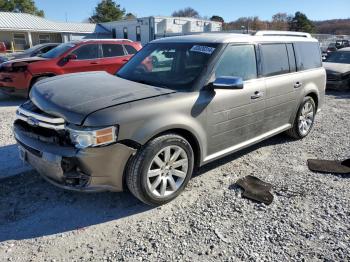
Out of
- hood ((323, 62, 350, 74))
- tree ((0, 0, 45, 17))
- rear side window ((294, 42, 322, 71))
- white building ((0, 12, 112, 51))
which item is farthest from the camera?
tree ((0, 0, 45, 17))

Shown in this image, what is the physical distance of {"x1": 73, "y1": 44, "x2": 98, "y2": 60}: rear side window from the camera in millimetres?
8914

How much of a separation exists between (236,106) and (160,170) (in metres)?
1.31

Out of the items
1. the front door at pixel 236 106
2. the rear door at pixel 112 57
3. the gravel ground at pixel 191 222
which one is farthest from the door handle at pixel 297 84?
the rear door at pixel 112 57

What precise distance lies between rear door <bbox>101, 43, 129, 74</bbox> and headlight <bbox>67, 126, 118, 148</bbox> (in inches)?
259

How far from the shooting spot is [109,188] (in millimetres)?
3143

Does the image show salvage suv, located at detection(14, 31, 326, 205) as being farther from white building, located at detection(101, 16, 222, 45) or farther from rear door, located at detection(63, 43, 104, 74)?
white building, located at detection(101, 16, 222, 45)

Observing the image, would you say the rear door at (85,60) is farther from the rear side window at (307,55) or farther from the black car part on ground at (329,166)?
the black car part on ground at (329,166)

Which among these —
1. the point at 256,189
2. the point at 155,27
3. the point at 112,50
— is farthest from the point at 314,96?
the point at 155,27

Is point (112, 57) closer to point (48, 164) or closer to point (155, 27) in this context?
point (48, 164)

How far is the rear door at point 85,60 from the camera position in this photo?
8664mm

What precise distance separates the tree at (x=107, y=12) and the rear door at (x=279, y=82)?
61.1 metres

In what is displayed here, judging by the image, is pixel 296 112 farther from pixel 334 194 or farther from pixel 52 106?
pixel 52 106

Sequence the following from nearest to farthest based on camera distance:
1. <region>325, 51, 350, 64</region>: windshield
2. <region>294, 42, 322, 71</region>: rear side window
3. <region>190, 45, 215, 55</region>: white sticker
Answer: <region>190, 45, 215, 55</region>: white sticker
<region>294, 42, 322, 71</region>: rear side window
<region>325, 51, 350, 64</region>: windshield

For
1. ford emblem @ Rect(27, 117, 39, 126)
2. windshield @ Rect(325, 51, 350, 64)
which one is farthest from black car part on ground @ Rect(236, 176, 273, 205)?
windshield @ Rect(325, 51, 350, 64)
